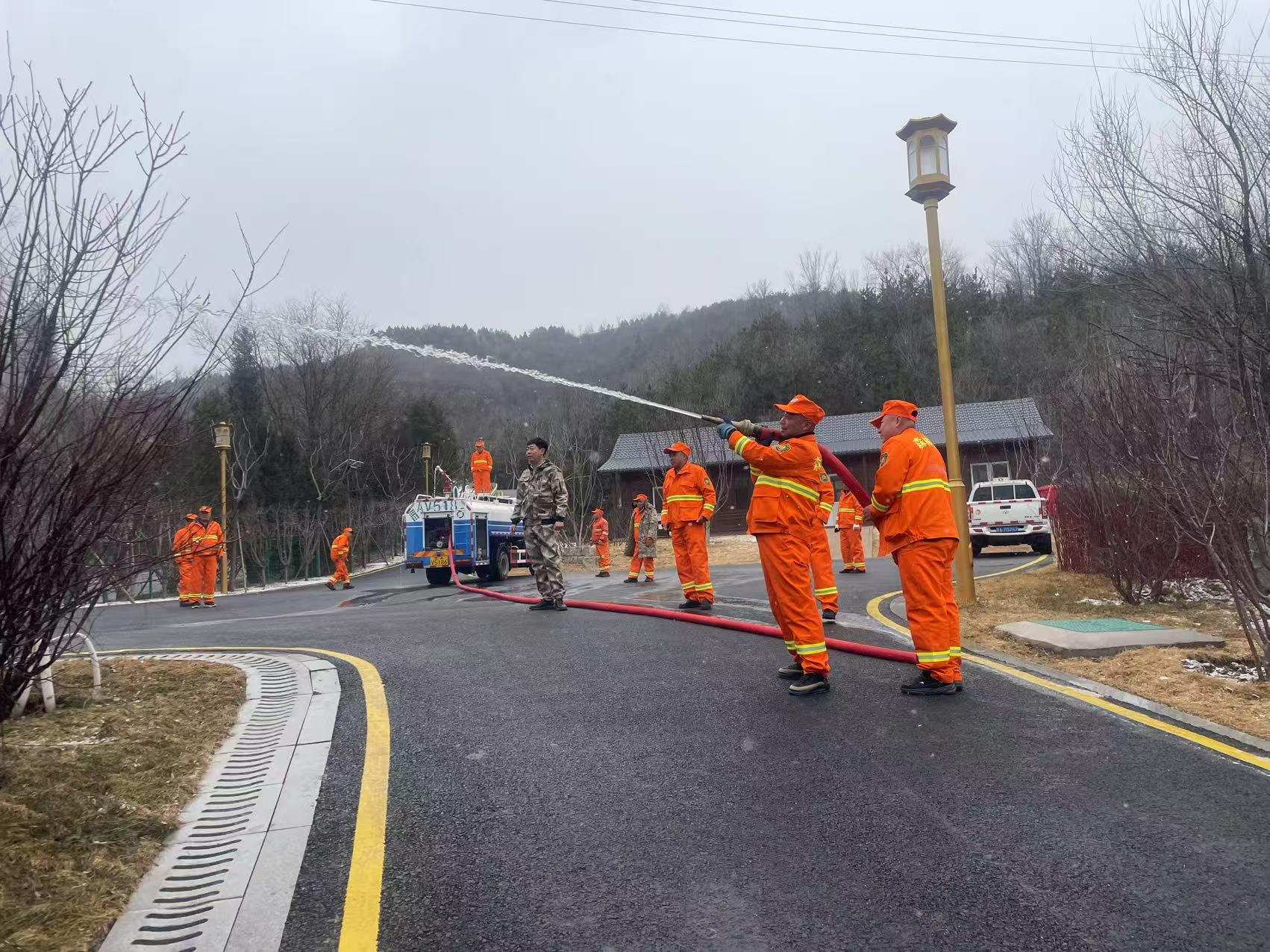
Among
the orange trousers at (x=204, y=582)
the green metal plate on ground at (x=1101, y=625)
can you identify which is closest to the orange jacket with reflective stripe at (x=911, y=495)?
the green metal plate on ground at (x=1101, y=625)

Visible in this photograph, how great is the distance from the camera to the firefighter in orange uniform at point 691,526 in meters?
10.2

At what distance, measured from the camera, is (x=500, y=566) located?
73.5 feet

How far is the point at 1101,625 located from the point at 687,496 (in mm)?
4434

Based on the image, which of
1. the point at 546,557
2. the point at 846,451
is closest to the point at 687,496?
the point at 546,557

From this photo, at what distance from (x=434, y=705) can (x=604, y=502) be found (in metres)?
38.0

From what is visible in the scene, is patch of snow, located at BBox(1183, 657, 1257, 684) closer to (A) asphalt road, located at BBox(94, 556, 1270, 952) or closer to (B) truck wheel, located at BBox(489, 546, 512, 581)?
(A) asphalt road, located at BBox(94, 556, 1270, 952)

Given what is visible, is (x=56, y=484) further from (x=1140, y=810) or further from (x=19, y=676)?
(x=1140, y=810)

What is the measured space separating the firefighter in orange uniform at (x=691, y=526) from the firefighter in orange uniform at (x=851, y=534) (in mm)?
5741

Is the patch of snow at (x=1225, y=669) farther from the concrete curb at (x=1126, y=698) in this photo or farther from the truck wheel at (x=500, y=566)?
the truck wheel at (x=500, y=566)

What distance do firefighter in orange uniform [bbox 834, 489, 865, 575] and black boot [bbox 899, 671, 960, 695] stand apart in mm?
10222

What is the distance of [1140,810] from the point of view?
3566 mm

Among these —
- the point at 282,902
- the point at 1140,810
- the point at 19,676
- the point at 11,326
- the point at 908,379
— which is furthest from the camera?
the point at 908,379

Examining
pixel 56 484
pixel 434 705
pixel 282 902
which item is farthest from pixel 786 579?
pixel 56 484

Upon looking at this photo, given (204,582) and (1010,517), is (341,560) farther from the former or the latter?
(1010,517)
